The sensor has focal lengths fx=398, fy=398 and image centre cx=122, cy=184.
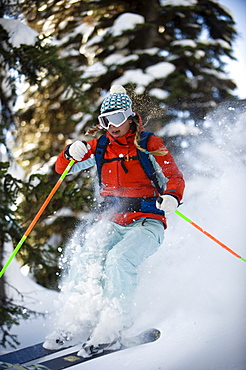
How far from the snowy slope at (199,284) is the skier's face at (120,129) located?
4.43 ft

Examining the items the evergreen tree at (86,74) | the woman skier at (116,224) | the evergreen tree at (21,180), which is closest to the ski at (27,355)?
the woman skier at (116,224)

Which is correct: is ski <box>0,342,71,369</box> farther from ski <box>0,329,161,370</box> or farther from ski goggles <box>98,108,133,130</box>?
ski goggles <box>98,108,133,130</box>

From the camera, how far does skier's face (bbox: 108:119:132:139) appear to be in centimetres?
289

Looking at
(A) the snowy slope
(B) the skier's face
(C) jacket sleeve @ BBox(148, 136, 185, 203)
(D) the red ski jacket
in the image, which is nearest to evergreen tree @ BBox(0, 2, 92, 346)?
(A) the snowy slope

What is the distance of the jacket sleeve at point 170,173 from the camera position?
107 inches

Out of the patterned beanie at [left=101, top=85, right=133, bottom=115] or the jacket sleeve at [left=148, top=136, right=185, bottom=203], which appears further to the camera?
the patterned beanie at [left=101, top=85, right=133, bottom=115]

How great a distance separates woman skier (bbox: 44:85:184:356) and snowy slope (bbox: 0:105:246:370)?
292mm

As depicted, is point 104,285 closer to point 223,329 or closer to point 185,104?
point 223,329

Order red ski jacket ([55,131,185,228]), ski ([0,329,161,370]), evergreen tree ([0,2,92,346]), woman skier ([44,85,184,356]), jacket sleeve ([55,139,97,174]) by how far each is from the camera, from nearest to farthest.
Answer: ski ([0,329,161,370])
woman skier ([44,85,184,356])
red ski jacket ([55,131,185,228])
jacket sleeve ([55,139,97,174])
evergreen tree ([0,2,92,346])

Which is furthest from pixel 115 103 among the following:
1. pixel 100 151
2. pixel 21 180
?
pixel 21 180

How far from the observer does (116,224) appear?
304 cm

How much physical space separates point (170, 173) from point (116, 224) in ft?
1.96

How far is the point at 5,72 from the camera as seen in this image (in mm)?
4895

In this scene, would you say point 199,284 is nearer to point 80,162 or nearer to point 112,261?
point 112,261
